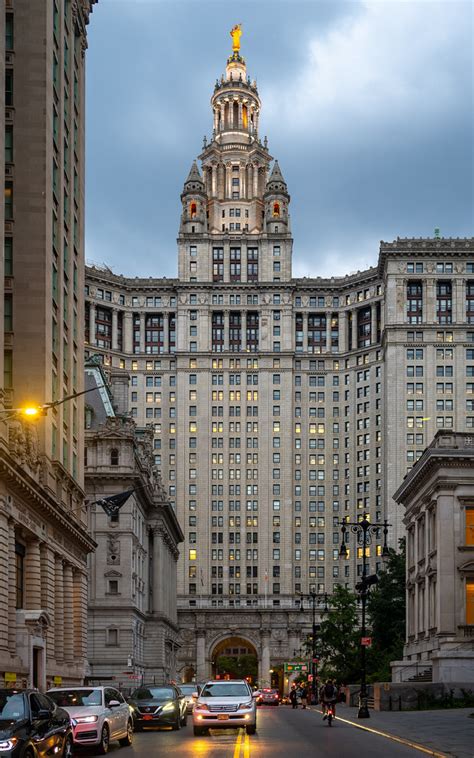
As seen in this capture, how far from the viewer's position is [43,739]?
23.6m

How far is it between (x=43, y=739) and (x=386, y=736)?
1582 centimetres

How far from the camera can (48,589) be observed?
194 ft

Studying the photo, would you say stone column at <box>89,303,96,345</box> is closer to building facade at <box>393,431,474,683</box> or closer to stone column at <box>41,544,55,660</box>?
building facade at <box>393,431,474,683</box>

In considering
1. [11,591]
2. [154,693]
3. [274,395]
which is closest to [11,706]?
[154,693]

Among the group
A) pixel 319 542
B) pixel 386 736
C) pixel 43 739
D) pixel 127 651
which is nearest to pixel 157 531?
pixel 127 651

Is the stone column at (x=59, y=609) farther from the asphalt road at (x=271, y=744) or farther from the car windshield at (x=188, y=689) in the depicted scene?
the asphalt road at (x=271, y=744)

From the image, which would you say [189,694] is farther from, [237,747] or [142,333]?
[142,333]

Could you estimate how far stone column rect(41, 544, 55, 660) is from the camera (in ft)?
192

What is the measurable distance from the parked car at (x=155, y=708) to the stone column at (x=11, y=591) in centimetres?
745

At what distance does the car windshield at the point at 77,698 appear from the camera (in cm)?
3312

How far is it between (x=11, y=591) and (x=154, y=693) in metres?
8.65

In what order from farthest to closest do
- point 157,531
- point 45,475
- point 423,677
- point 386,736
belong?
point 157,531, point 423,677, point 45,475, point 386,736

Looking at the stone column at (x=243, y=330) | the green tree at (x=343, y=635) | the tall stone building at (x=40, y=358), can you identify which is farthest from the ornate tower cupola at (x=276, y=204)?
the tall stone building at (x=40, y=358)

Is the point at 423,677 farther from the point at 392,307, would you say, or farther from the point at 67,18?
the point at 392,307
